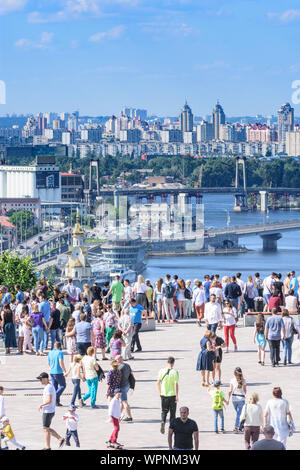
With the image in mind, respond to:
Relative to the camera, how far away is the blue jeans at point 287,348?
888 cm

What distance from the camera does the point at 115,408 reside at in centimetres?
670

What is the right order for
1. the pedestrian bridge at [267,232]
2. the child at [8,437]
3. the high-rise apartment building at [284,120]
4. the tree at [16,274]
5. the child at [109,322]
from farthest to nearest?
the high-rise apartment building at [284,120] < the pedestrian bridge at [267,232] < the tree at [16,274] < the child at [109,322] < the child at [8,437]

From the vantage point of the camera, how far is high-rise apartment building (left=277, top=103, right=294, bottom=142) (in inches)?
6713

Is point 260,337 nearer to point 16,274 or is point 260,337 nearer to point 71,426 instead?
point 71,426

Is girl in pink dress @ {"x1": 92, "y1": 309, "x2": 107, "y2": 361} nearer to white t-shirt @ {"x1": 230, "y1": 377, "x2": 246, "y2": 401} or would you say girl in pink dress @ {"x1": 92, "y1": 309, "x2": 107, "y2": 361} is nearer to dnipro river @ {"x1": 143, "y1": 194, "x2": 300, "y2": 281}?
white t-shirt @ {"x1": 230, "y1": 377, "x2": 246, "y2": 401}

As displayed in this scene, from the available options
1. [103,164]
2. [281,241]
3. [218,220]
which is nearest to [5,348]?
[281,241]

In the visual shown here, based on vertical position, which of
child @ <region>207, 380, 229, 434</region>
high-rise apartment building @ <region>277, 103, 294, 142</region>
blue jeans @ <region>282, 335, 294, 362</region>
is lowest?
child @ <region>207, 380, 229, 434</region>

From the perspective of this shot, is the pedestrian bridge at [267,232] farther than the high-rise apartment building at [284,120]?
No

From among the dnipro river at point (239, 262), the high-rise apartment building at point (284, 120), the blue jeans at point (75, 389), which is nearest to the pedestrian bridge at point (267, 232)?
the dnipro river at point (239, 262)

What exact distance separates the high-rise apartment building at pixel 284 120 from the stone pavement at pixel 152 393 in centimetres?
16147

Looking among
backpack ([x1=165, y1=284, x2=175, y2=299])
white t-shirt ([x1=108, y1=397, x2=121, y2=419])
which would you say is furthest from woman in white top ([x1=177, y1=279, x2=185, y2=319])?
white t-shirt ([x1=108, y1=397, x2=121, y2=419])

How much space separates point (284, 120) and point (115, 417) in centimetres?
17016

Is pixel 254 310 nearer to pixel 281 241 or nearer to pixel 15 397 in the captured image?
pixel 15 397

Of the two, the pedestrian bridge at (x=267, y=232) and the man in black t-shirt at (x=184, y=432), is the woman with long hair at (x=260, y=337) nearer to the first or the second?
the man in black t-shirt at (x=184, y=432)
